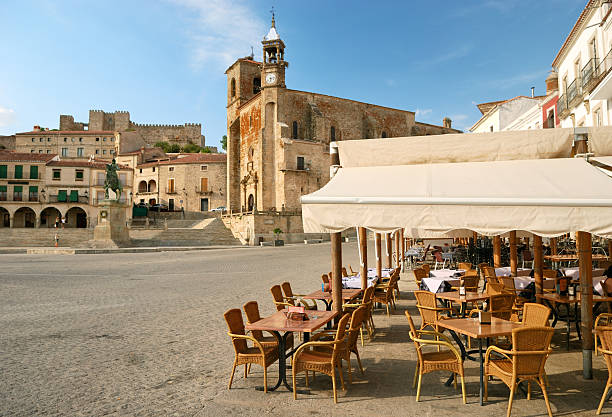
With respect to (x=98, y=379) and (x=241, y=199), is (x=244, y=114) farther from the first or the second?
(x=98, y=379)

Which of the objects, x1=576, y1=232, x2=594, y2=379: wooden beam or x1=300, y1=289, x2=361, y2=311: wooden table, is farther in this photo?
x1=300, y1=289, x2=361, y2=311: wooden table

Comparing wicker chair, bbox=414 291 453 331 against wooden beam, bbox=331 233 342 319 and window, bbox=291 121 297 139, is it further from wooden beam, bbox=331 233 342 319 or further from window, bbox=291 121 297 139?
window, bbox=291 121 297 139

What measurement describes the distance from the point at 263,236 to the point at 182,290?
87.0 feet

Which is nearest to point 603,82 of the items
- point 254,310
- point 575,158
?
point 575,158

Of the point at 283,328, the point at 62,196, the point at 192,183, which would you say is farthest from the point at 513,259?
the point at 192,183

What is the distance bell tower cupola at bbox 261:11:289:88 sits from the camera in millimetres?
43688

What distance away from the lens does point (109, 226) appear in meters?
30.0

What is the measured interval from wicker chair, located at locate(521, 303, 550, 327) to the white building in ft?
40.1

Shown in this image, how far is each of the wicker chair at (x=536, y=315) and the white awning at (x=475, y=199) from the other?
1.34 metres

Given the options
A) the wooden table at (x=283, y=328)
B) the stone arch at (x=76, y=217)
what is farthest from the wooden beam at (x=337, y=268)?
the stone arch at (x=76, y=217)

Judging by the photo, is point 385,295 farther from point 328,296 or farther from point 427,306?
point 427,306

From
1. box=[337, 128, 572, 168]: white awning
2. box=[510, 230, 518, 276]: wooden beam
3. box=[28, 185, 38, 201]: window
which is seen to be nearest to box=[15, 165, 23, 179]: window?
box=[28, 185, 38, 201]: window

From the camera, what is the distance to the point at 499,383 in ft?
15.3

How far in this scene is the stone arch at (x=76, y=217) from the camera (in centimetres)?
4897
